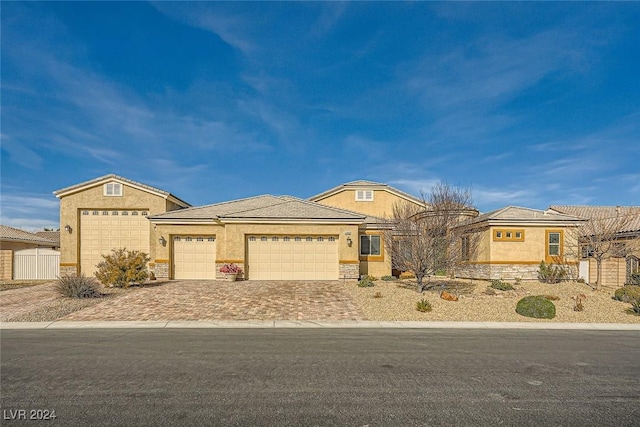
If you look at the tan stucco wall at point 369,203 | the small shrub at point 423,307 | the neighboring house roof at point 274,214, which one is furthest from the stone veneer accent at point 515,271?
the tan stucco wall at point 369,203

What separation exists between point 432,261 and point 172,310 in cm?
1092

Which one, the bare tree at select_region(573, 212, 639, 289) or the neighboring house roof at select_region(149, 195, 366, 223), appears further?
the neighboring house roof at select_region(149, 195, 366, 223)

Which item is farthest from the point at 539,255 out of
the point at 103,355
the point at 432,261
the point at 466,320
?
the point at 103,355

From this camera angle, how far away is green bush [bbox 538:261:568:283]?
23.1 meters

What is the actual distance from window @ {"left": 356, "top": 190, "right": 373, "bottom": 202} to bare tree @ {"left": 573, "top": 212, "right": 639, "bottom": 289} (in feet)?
48.6

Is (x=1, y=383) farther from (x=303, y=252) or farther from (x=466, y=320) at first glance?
(x=303, y=252)

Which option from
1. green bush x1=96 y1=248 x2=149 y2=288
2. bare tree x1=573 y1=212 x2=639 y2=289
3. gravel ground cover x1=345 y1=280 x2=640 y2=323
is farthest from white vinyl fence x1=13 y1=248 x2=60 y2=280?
bare tree x1=573 y1=212 x2=639 y2=289

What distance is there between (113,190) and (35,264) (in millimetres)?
6568

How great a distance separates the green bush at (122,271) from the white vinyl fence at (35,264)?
8.57m

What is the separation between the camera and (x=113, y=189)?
26.5m

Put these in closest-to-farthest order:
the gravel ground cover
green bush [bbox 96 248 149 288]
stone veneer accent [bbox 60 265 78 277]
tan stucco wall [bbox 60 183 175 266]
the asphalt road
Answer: the asphalt road
the gravel ground cover
green bush [bbox 96 248 149 288]
stone veneer accent [bbox 60 265 78 277]
tan stucco wall [bbox 60 183 175 266]

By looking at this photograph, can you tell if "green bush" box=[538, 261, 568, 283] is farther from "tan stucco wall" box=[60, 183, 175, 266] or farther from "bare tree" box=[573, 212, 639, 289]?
"tan stucco wall" box=[60, 183, 175, 266]

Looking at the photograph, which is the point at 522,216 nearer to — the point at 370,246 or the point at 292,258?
the point at 370,246
